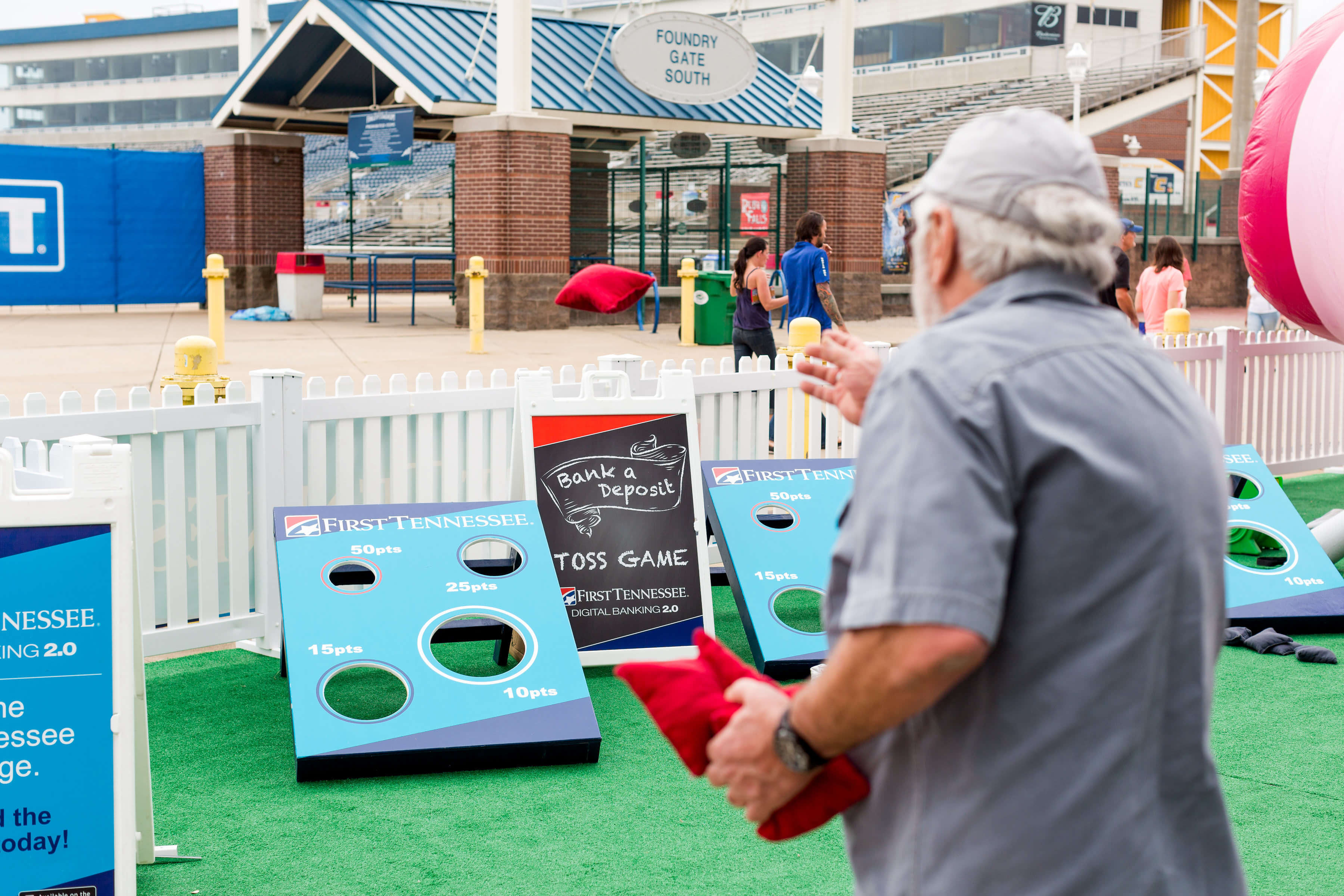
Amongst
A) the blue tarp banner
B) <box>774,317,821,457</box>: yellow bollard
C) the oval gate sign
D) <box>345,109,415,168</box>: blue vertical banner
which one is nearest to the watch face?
<box>774,317,821,457</box>: yellow bollard

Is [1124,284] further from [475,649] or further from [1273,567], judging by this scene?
[475,649]

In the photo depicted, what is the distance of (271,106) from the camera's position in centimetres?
2500

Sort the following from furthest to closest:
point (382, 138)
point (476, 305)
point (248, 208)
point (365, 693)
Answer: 1. point (248, 208)
2. point (382, 138)
3. point (476, 305)
4. point (365, 693)

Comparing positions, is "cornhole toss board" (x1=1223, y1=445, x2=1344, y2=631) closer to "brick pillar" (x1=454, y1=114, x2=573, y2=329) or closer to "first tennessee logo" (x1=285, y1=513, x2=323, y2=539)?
"first tennessee logo" (x1=285, y1=513, x2=323, y2=539)

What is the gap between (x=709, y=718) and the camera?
2.02 m

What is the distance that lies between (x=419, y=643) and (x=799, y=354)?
3353mm

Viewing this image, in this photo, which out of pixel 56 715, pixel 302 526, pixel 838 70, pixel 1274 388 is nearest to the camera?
pixel 56 715

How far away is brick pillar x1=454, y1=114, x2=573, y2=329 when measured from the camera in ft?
69.1

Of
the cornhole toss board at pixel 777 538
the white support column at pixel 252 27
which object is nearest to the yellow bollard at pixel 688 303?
the white support column at pixel 252 27

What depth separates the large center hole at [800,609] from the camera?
6.30 metres

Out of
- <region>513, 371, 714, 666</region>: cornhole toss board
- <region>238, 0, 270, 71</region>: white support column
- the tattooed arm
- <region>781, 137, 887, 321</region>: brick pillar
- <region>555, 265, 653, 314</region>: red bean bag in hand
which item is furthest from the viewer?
<region>238, 0, 270, 71</region>: white support column

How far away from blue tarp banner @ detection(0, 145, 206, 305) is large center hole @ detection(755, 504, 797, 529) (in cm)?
1952

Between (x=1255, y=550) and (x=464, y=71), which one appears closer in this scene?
(x=1255, y=550)

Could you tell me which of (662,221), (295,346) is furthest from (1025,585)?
(662,221)
